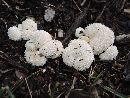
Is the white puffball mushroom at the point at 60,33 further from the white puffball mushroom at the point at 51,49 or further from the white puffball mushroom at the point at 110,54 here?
the white puffball mushroom at the point at 110,54

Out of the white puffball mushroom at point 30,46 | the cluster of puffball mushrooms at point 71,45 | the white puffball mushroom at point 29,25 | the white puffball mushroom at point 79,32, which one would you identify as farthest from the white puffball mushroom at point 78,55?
the white puffball mushroom at point 29,25

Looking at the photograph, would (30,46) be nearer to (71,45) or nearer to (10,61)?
(10,61)

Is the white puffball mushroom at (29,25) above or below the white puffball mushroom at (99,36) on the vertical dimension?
above

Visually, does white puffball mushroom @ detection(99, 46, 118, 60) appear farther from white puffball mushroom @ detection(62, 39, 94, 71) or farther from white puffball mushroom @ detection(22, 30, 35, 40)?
white puffball mushroom @ detection(22, 30, 35, 40)

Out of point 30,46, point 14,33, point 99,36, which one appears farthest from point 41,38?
point 99,36

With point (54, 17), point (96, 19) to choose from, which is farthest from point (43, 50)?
point (96, 19)
